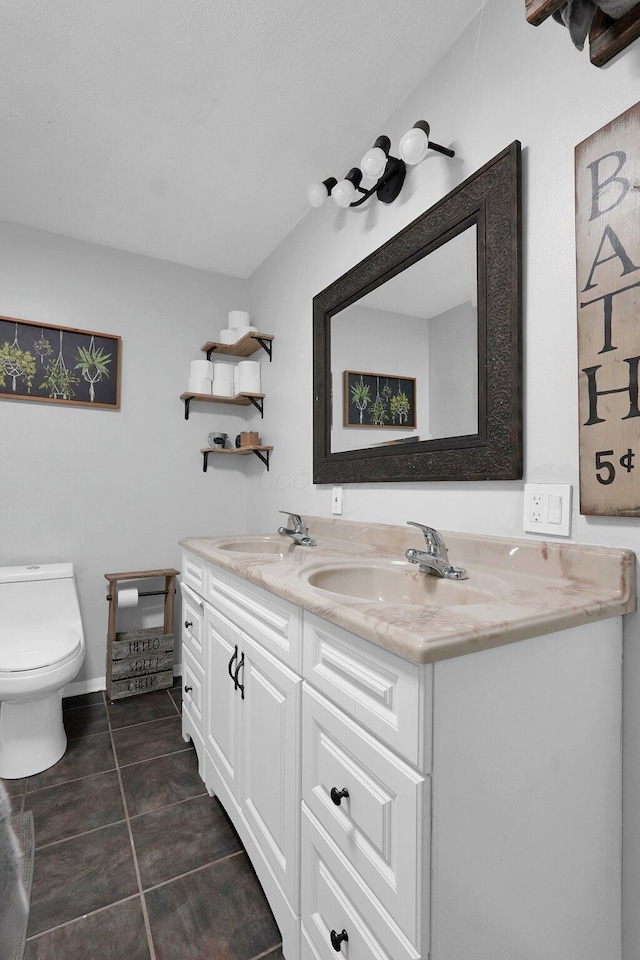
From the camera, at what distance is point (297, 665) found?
1.03 meters

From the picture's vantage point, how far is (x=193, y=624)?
1840mm

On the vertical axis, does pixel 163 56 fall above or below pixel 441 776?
above

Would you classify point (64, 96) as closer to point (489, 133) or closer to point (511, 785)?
point (489, 133)

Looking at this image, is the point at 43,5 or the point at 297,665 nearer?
the point at 297,665

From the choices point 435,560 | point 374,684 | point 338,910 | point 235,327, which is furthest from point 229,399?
point 338,910

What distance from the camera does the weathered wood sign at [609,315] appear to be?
0.92 meters

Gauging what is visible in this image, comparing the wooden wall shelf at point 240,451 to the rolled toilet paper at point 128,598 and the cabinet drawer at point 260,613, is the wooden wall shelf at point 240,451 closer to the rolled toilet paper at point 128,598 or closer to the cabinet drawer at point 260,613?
the rolled toilet paper at point 128,598

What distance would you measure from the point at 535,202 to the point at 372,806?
1337 millimetres

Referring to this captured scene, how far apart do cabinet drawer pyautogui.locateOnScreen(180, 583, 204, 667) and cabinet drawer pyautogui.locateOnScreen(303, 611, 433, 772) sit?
866mm

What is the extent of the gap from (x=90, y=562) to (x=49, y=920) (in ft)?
5.16

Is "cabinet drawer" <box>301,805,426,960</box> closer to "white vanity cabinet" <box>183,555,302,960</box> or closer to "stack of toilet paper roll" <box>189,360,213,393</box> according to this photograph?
"white vanity cabinet" <box>183,555,302,960</box>

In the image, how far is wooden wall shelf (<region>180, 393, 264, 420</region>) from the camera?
2621 mm

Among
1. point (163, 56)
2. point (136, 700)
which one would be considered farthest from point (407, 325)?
point (136, 700)

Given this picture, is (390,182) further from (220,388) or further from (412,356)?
(220,388)
